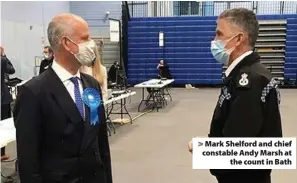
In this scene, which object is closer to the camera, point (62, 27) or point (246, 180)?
point (62, 27)

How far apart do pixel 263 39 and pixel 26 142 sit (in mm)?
12519

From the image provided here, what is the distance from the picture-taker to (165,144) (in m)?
5.64

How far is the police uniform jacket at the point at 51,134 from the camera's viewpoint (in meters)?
1.54

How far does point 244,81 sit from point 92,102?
705 mm

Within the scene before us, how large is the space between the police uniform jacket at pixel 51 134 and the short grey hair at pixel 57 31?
0.44 feet

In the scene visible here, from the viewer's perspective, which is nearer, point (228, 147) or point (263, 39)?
point (228, 147)

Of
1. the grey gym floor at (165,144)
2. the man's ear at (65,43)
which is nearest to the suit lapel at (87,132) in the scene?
the man's ear at (65,43)

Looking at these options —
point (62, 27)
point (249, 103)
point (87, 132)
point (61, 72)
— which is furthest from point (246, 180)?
point (62, 27)

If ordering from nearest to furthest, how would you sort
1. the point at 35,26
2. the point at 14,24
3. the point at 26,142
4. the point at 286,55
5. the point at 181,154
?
the point at 26,142 < the point at 181,154 < the point at 14,24 < the point at 35,26 < the point at 286,55

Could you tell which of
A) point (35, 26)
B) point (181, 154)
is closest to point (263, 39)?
point (35, 26)

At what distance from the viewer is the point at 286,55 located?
509 inches

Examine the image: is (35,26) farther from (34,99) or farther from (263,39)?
(34,99)

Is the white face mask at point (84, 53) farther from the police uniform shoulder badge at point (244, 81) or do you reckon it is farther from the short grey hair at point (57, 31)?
the police uniform shoulder badge at point (244, 81)

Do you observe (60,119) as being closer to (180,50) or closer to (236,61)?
(236,61)
